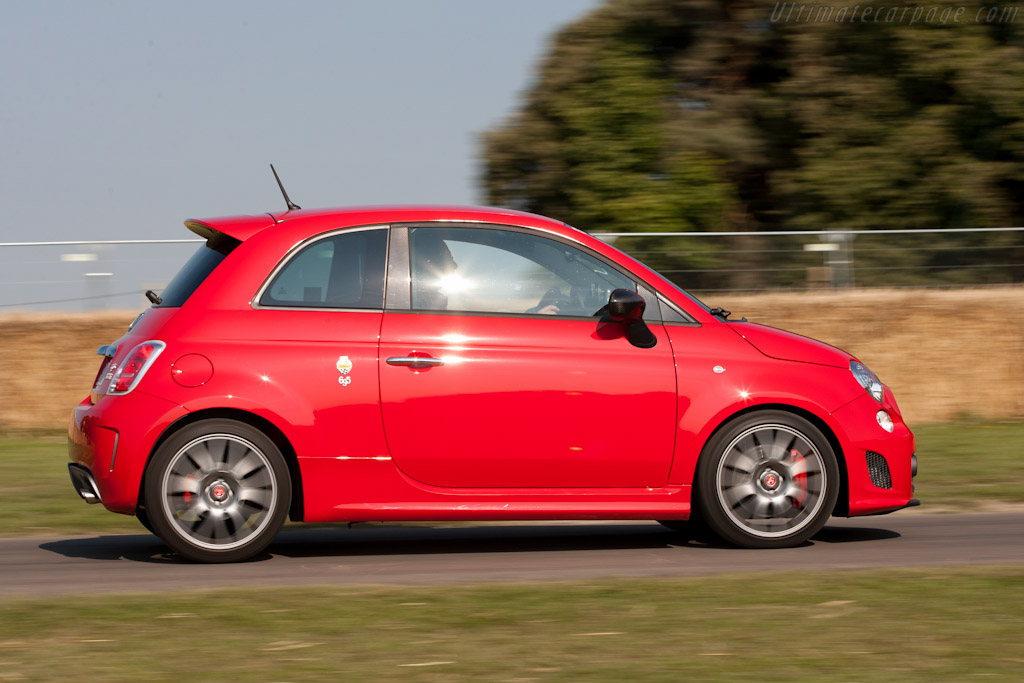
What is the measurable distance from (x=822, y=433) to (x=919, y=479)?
3.40 meters

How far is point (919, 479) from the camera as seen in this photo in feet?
32.7

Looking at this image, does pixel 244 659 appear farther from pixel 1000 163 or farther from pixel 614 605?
pixel 1000 163

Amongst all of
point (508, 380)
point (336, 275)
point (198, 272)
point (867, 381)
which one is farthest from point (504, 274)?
point (867, 381)

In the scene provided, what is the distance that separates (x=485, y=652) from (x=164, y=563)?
105 inches

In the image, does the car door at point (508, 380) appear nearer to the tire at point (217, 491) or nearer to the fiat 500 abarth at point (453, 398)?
the fiat 500 abarth at point (453, 398)

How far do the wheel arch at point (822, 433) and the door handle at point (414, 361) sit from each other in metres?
1.40

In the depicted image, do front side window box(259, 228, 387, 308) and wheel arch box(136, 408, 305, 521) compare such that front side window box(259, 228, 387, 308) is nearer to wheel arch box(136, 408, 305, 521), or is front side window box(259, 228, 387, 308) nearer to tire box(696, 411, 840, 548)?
wheel arch box(136, 408, 305, 521)

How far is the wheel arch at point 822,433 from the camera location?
22.3ft

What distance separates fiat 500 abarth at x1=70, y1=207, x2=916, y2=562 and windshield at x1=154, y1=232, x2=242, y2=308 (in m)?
0.02

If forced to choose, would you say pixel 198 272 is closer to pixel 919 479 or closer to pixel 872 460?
pixel 872 460

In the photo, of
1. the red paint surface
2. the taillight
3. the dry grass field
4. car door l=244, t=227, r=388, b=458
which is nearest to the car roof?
the red paint surface

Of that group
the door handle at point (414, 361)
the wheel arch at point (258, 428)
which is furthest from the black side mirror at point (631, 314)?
the wheel arch at point (258, 428)

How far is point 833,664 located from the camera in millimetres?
4469

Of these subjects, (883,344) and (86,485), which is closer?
(86,485)
